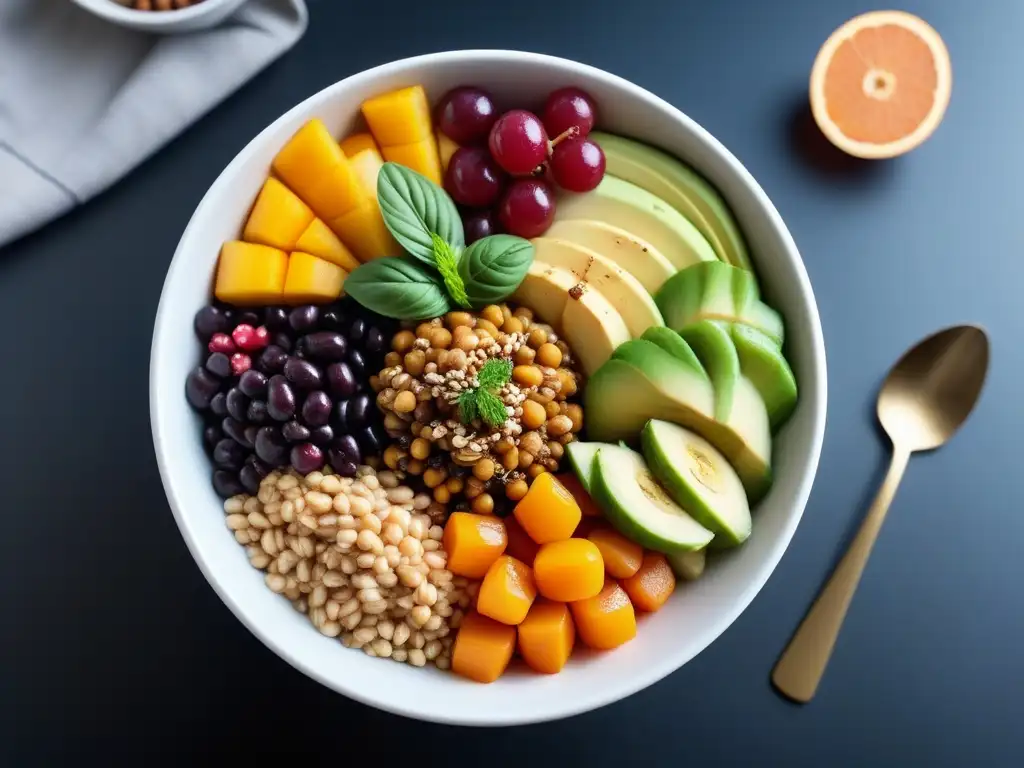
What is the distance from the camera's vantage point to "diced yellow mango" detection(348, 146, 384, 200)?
164 centimetres

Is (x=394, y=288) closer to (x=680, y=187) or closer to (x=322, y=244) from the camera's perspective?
A: (x=322, y=244)

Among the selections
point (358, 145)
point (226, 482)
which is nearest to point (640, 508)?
point (226, 482)

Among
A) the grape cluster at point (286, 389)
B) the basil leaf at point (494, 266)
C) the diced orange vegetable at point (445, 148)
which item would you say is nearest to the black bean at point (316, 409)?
the grape cluster at point (286, 389)

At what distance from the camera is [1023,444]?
1923 mm

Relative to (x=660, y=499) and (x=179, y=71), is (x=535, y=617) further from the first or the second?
(x=179, y=71)

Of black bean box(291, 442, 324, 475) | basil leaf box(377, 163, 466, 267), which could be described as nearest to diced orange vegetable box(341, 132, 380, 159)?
basil leaf box(377, 163, 466, 267)

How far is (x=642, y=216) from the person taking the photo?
5.44 feet

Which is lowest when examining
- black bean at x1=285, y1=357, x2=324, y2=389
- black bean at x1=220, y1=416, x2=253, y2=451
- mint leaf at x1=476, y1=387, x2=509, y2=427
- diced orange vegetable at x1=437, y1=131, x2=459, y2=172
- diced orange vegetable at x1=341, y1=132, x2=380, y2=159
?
black bean at x1=220, y1=416, x2=253, y2=451

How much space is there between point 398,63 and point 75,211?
0.83m

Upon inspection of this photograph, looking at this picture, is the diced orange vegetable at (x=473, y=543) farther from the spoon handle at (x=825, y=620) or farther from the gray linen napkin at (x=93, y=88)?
the gray linen napkin at (x=93, y=88)

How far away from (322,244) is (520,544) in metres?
0.68

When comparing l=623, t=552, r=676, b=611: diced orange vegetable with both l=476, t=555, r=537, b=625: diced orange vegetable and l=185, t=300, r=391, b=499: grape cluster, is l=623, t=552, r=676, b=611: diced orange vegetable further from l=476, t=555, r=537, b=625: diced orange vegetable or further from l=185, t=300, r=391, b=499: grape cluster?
l=185, t=300, r=391, b=499: grape cluster

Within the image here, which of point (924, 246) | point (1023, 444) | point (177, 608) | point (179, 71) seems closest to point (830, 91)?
point (924, 246)

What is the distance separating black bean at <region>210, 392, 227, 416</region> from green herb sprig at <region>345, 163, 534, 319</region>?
300mm
